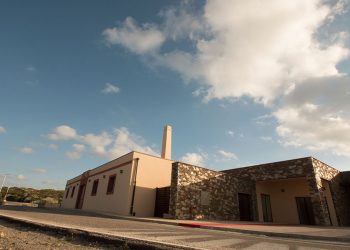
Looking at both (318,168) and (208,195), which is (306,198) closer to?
(318,168)

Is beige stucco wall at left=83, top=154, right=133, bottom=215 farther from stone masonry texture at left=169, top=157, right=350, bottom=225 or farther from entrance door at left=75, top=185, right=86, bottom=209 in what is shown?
stone masonry texture at left=169, top=157, right=350, bottom=225

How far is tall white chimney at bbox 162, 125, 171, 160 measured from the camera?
849 inches

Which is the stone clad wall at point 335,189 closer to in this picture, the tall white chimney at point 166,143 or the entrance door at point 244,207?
the entrance door at point 244,207

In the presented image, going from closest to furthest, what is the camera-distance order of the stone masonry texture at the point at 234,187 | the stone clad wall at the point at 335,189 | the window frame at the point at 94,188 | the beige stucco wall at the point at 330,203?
the stone masonry texture at the point at 234,187, the stone clad wall at the point at 335,189, the beige stucco wall at the point at 330,203, the window frame at the point at 94,188

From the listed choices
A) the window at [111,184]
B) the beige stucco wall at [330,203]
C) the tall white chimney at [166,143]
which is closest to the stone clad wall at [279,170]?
the beige stucco wall at [330,203]

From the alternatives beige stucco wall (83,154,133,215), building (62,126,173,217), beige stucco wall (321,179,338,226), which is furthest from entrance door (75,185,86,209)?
beige stucco wall (321,179,338,226)

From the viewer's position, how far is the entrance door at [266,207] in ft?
59.5

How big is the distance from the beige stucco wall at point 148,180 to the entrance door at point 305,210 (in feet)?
33.1

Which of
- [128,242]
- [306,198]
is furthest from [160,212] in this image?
[128,242]

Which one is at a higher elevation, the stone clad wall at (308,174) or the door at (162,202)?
the stone clad wall at (308,174)

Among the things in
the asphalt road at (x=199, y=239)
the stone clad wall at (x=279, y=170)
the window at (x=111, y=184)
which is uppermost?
the stone clad wall at (x=279, y=170)

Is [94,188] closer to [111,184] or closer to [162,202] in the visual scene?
[111,184]

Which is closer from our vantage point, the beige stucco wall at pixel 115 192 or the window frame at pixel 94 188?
the beige stucco wall at pixel 115 192

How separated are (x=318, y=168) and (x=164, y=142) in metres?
12.7
